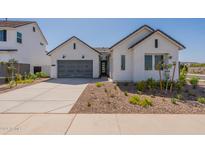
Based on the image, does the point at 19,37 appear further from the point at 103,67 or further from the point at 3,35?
the point at 103,67

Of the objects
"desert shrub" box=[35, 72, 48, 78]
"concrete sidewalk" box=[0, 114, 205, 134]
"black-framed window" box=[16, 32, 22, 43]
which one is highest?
"black-framed window" box=[16, 32, 22, 43]

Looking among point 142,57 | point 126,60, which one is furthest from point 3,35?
point 142,57

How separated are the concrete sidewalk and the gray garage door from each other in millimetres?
18126

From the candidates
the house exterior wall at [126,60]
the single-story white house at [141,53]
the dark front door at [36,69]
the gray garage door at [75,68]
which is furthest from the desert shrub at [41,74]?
the house exterior wall at [126,60]

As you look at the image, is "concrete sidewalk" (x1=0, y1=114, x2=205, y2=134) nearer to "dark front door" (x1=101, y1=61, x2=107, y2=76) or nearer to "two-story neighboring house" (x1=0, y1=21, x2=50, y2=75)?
"two-story neighboring house" (x1=0, y1=21, x2=50, y2=75)

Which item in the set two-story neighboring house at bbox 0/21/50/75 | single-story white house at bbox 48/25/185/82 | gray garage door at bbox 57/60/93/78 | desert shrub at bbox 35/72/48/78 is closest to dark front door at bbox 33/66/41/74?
two-story neighboring house at bbox 0/21/50/75

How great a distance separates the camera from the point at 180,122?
21.0ft

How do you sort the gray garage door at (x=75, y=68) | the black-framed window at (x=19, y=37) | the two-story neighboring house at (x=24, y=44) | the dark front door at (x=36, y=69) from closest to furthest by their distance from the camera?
the two-story neighboring house at (x=24, y=44)
the black-framed window at (x=19, y=37)
the gray garage door at (x=75, y=68)
the dark front door at (x=36, y=69)

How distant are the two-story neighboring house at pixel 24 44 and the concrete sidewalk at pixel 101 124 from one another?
18064 millimetres

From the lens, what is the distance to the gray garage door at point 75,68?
2516cm

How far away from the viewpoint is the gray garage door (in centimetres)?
2516

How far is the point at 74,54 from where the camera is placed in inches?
986

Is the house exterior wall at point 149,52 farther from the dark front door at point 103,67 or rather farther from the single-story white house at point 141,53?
the dark front door at point 103,67
